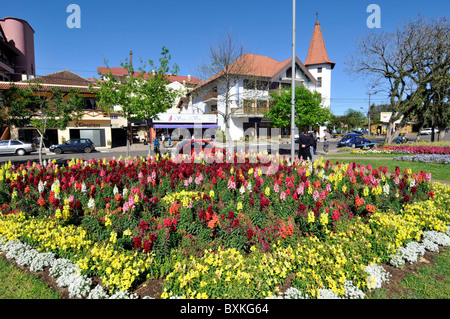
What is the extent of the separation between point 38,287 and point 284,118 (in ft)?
56.8

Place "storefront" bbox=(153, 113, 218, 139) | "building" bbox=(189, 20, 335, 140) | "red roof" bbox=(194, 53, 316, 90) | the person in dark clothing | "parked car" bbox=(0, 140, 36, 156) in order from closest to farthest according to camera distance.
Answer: the person in dark clothing
"parked car" bbox=(0, 140, 36, 156)
"red roof" bbox=(194, 53, 316, 90)
"building" bbox=(189, 20, 335, 140)
"storefront" bbox=(153, 113, 218, 139)

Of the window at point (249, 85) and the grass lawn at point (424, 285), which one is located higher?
the window at point (249, 85)

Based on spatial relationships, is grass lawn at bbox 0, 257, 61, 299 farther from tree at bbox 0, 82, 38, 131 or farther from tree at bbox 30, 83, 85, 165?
tree at bbox 0, 82, 38, 131

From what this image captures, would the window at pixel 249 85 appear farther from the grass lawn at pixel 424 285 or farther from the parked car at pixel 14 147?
the grass lawn at pixel 424 285

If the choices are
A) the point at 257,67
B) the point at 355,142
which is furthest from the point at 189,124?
the point at 355,142

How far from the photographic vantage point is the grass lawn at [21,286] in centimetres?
303

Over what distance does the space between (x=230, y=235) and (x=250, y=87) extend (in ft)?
103

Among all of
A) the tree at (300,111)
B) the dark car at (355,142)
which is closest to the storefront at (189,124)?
the dark car at (355,142)

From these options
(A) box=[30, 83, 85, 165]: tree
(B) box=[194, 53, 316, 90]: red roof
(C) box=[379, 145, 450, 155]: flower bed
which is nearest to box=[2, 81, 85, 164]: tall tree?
(A) box=[30, 83, 85, 165]: tree

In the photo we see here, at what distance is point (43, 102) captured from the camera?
1255 centimetres

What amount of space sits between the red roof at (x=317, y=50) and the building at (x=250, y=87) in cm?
20

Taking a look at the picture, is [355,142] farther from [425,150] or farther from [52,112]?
[52,112]

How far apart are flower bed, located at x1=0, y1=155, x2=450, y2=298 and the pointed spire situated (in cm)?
4569

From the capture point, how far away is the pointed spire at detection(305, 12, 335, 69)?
46.2 metres
